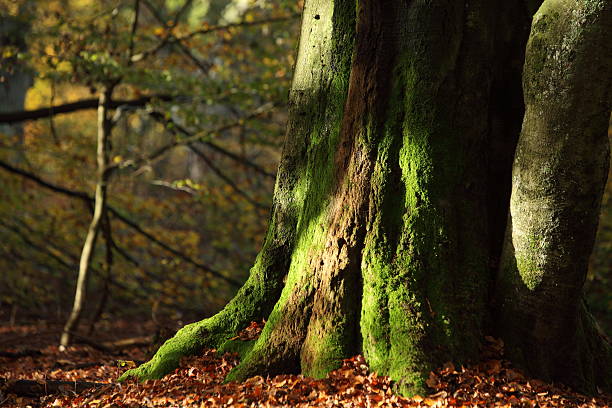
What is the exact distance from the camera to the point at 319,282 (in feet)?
12.8

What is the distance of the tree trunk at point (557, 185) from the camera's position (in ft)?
10.9

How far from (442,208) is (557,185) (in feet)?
2.37

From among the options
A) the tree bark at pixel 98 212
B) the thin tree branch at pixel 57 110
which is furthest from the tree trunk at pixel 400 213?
the thin tree branch at pixel 57 110

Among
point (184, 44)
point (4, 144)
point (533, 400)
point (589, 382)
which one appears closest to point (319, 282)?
point (533, 400)

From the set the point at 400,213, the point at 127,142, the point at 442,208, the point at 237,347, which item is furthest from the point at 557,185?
the point at 127,142

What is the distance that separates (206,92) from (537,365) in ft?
20.9

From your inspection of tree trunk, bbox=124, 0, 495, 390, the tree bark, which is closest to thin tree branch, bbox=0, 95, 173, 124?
the tree bark

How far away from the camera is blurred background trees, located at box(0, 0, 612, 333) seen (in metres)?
8.30

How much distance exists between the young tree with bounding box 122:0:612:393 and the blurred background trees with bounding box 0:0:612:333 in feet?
15.1

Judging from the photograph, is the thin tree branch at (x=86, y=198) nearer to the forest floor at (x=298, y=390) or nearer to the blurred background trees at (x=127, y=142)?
the blurred background trees at (x=127, y=142)

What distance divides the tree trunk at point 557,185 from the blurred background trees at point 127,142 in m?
5.42

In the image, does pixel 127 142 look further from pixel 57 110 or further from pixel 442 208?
pixel 442 208

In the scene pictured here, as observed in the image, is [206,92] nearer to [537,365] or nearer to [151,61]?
[151,61]

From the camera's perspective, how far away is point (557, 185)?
346 cm
